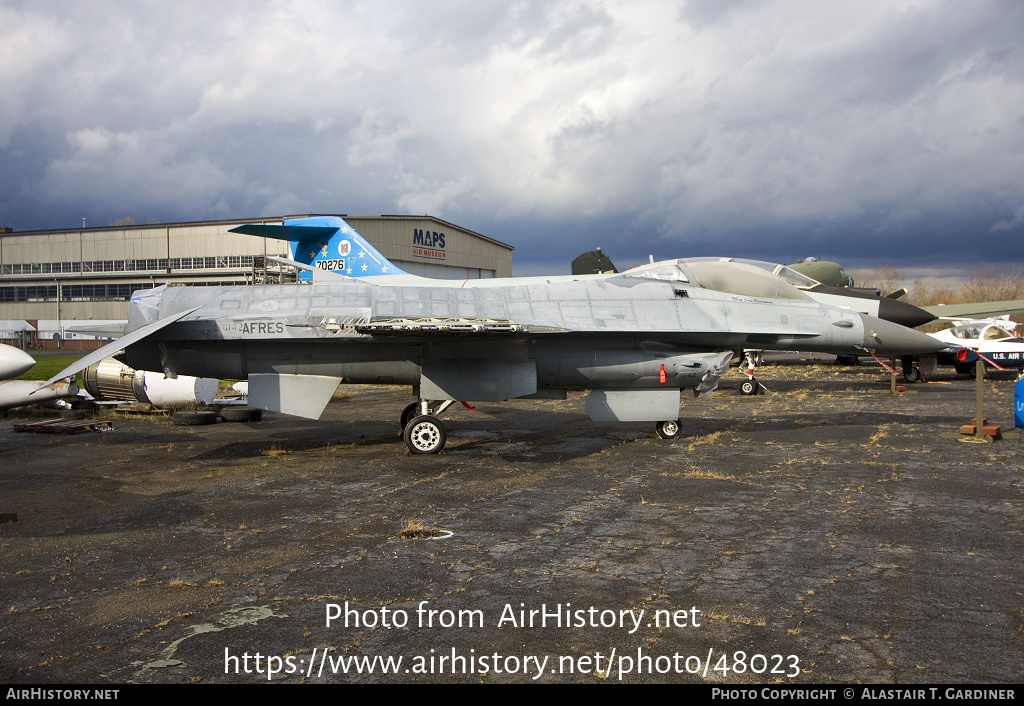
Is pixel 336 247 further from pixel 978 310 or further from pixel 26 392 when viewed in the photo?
pixel 978 310

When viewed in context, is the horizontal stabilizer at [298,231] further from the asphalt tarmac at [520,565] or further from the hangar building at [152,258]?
the hangar building at [152,258]

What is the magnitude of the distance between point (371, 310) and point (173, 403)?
796 centimetres

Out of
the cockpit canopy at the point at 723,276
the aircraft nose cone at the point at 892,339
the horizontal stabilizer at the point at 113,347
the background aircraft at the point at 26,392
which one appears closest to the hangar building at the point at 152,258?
the background aircraft at the point at 26,392

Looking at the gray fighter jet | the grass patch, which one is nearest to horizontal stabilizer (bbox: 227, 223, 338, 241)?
the gray fighter jet

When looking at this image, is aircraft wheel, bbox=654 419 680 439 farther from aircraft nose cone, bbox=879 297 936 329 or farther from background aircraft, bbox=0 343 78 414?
background aircraft, bbox=0 343 78 414

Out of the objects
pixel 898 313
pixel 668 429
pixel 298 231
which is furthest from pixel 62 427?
pixel 898 313

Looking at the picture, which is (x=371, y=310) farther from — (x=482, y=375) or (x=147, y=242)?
(x=147, y=242)

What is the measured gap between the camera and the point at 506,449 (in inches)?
429

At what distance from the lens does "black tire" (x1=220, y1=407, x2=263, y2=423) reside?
1455cm


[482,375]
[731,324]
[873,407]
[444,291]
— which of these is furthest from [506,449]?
[873,407]

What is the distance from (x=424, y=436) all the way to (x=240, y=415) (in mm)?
6212

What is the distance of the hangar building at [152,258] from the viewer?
130 feet

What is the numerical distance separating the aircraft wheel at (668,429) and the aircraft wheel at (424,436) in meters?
3.92

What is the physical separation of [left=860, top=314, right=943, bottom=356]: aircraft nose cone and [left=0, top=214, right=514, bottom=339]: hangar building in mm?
29745
